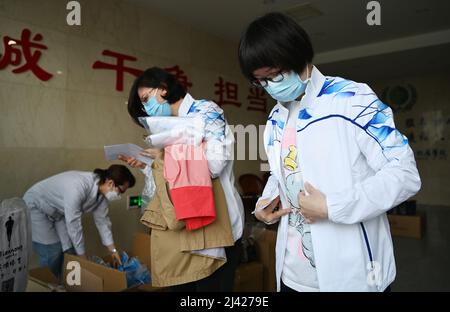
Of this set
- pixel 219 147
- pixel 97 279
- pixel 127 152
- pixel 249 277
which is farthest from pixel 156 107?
pixel 249 277

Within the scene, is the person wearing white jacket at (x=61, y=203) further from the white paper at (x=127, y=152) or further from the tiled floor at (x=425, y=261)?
the tiled floor at (x=425, y=261)

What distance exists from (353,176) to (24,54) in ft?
8.39

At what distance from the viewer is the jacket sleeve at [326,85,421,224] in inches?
25.8

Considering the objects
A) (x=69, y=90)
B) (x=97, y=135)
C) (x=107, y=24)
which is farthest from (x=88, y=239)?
(x=107, y=24)

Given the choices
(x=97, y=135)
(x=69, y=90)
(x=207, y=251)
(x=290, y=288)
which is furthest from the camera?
(x=97, y=135)

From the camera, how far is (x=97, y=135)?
9.34ft

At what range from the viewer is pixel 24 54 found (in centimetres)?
238

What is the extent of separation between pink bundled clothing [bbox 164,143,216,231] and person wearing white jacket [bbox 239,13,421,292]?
32 cm

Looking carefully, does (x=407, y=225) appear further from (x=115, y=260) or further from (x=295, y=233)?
(x=295, y=233)

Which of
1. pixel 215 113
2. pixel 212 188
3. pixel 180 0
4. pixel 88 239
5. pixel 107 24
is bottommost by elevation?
pixel 88 239

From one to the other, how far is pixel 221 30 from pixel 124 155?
3004 millimetres

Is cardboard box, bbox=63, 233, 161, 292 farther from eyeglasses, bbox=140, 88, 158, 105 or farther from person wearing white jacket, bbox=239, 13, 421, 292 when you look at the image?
→ person wearing white jacket, bbox=239, 13, 421, 292

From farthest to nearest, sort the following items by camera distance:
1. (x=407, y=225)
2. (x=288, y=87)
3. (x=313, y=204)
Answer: (x=407, y=225)
(x=288, y=87)
(x=313, y=204)
